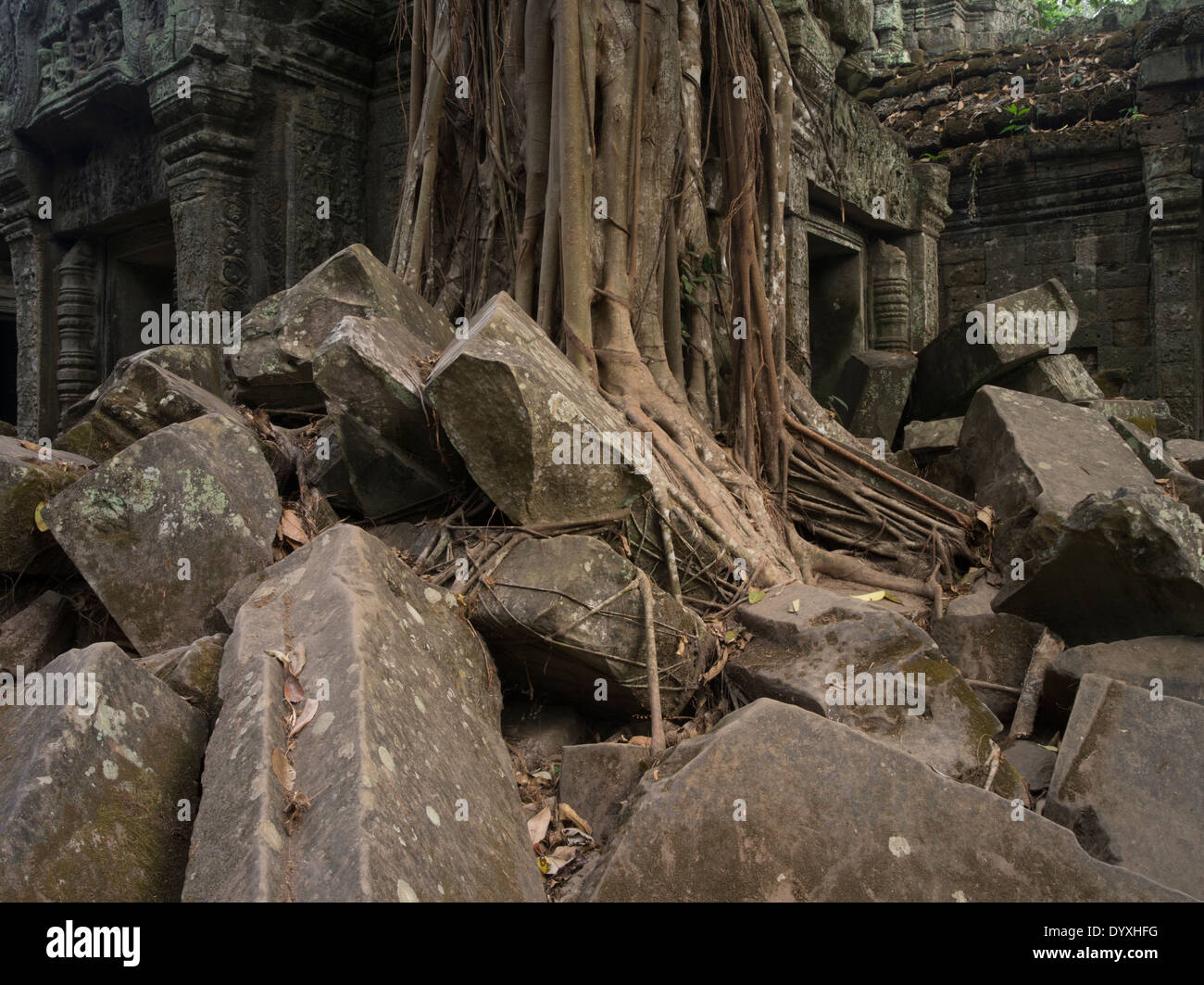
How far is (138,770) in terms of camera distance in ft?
5.87

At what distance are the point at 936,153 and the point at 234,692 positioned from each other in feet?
29.5

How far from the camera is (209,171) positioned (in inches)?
234

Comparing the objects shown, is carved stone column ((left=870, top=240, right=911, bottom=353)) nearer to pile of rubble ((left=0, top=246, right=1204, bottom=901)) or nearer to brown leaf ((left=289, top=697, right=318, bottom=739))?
pile of rubble ((left=0, top=246, right=1204, bottom=901))

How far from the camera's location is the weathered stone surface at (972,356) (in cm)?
554

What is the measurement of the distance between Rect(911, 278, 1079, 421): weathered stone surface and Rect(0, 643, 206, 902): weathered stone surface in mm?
4862

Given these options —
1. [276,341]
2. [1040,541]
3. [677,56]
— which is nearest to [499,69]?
[677,56]

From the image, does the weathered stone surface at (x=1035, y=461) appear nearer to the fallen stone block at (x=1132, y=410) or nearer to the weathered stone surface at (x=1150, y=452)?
the weathered stone surface at (x=1150, y=452)

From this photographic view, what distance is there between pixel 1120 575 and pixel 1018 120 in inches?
295

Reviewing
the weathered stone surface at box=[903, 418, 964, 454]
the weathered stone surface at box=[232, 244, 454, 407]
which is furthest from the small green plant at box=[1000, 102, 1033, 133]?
the weathered stone surface at box=[232, 244, 454, 407]

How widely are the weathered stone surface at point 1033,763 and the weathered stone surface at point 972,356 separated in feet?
11.1

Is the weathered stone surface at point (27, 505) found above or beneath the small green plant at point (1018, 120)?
beneath

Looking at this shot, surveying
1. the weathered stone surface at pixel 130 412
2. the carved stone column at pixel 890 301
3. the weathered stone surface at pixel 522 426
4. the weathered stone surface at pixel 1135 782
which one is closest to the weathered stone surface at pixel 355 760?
the weathered stone surface at pixel 522 426

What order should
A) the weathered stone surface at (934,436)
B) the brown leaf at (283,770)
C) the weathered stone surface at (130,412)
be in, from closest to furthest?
the brown leaf at (283,770)
the weathered stone surface at (130,412)
the weathered stone surface at (934,436)
